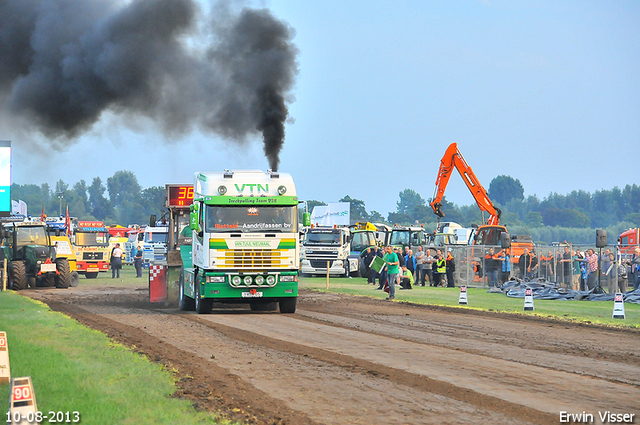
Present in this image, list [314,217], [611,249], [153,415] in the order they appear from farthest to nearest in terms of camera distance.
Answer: [314,217]
[611,249]
[153,415]

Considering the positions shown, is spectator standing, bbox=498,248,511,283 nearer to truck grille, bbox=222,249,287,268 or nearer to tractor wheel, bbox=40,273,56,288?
truck grille, bbox=222,249,287,268

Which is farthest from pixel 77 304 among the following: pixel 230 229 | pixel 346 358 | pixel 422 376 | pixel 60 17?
pixel 422 376

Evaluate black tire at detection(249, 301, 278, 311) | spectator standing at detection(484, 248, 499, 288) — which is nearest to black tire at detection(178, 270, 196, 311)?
black tire at detection(249, 301, 278, 311)

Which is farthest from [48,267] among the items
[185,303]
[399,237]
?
[399,237]

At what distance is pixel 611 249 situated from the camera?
2928 cm

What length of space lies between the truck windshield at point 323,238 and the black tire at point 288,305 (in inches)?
868

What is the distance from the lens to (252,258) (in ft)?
65.0

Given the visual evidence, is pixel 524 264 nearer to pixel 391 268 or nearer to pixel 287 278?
pixel 391 268

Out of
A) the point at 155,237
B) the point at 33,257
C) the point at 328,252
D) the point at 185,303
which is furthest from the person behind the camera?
the point at 155,237

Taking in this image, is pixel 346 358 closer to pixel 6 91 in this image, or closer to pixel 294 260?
pixel 294 260

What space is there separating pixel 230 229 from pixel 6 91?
1181 centimetres

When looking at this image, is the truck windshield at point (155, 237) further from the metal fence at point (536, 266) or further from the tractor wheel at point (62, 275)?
the metal fence at point (536, 266)

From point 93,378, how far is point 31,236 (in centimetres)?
2629

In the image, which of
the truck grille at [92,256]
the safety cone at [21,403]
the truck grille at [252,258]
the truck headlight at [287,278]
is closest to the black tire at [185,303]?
the truck grille at [252,258]
